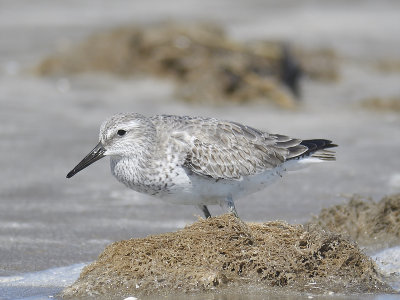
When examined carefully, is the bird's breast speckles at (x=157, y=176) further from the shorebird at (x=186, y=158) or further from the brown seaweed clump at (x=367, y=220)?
the brown seaweed clump at (x=367, y=220)

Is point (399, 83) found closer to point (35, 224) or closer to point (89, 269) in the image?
point (35, 224)

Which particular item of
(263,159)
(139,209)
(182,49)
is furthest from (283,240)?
(182,49)

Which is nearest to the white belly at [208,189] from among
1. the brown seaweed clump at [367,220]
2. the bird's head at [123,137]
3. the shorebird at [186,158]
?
the shorebird at [186,158]

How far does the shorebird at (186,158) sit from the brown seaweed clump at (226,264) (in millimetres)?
600

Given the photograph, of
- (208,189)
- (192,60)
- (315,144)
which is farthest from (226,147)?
(192,60)

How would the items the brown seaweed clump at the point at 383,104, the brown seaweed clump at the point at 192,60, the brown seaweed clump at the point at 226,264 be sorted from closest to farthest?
the brown seaweed clump at the point at 226,264, the brown seaweed clump at the point at 383,104, the brown seaweed clump at the point at 192,60

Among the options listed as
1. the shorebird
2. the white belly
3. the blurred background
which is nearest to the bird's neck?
the shorebird

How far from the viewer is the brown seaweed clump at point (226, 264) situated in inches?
231

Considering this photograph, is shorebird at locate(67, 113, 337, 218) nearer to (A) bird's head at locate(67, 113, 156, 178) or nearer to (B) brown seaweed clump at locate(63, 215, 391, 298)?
(A) bird's head at locate(67, 113, 156, 178)

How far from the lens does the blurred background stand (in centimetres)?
830

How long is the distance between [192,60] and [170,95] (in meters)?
0.93

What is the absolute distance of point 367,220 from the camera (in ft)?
24.8

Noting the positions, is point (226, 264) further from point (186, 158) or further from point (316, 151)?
point (316, 151)

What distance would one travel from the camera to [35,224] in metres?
7.97
